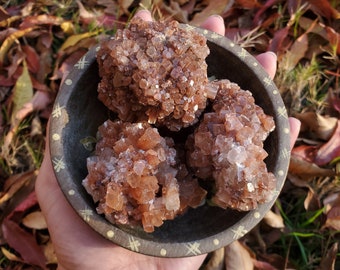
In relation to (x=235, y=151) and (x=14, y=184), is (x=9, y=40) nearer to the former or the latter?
(x=14, y=184)

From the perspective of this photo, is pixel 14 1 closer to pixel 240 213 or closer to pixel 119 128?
pixel 119 128

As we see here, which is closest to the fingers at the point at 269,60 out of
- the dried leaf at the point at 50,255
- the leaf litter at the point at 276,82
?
the leaf litter at the point at 276,82

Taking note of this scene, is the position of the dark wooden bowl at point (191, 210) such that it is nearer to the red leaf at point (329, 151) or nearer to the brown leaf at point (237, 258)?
the brown leaf at point (237, 258)

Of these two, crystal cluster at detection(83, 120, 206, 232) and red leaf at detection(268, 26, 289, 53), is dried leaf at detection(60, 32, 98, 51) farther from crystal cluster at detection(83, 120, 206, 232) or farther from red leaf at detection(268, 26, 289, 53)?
crystal cluster at detection(83, 120, 206, 232)

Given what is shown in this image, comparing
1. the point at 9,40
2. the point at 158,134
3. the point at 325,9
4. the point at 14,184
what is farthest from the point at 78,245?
the point at 325,9

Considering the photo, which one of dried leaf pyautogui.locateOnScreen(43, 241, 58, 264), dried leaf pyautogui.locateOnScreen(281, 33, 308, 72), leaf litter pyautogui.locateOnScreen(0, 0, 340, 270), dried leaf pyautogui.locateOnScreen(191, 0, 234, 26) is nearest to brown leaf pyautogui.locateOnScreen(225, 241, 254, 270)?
leaf litter pyautogui.locateOnScreen(0, 0, 340, 270)

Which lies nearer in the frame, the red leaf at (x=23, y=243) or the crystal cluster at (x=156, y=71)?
the crystal cluster at (x=156, y=71)
